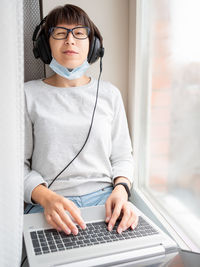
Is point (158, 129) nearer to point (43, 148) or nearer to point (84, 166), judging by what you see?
point (84, 166)

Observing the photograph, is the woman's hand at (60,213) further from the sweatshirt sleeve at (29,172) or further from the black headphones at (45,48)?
the black headphones at (45,48)

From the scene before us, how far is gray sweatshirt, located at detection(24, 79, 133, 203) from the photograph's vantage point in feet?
3.14

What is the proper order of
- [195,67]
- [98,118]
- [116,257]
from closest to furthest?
[116,257], [195,67], [98,118]

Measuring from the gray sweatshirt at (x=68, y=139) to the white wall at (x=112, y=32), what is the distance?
0.68ft

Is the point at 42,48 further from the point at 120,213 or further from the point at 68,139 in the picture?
the point at 120,213

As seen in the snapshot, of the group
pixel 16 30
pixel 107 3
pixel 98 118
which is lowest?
pixel 98 118

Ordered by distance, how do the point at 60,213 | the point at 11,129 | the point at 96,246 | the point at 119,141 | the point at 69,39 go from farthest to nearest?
the point at 119,141, the point at 69,39, the point at 60,213, the point at 96,246, the point at 11,129

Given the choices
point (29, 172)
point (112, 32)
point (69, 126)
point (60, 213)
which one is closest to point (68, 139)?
point (69, 126)

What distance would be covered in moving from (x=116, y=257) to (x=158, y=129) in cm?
72

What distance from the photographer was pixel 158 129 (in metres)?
1.20

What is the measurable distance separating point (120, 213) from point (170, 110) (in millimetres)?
527

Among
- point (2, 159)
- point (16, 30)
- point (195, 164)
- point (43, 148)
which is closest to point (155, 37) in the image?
point (195, 164)

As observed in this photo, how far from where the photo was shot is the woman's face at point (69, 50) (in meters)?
0.94

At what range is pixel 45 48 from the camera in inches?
38.1
